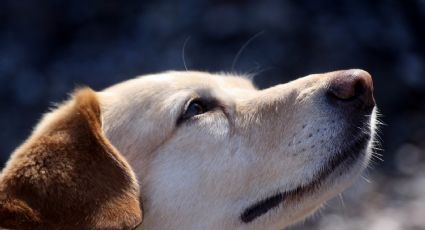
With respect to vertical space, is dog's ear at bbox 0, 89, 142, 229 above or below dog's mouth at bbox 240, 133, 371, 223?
above

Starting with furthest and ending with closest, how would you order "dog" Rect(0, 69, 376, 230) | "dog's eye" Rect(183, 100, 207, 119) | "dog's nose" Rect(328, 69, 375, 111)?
"dog's eye" Rect(183, 100, 207, 119), "dog's nose" Rect(328, 69, 375, 111), "dog" Rect(0, 69, 376, 230)

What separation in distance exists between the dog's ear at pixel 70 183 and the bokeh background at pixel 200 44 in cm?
495

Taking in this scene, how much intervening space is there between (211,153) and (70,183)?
0.73 metres

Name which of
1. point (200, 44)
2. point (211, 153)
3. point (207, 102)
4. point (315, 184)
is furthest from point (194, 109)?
point (200, 44)

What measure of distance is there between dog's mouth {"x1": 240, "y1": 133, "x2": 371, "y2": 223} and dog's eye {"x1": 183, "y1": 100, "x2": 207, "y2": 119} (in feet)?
1.83

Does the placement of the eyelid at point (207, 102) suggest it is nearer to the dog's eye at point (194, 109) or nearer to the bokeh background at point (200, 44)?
the dog's eye at point (194, 109)

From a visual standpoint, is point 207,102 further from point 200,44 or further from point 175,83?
point 200,44

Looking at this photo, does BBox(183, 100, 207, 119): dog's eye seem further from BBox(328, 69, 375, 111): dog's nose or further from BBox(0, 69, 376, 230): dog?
BBox(328, 69, 375, 111): dog's nose

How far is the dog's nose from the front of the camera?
12.3 feet

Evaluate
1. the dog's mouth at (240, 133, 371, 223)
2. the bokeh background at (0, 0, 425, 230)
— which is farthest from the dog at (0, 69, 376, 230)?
the bokeh background at (0, 0, 425, 230)

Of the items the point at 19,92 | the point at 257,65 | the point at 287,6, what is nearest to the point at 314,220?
the point at 257,65

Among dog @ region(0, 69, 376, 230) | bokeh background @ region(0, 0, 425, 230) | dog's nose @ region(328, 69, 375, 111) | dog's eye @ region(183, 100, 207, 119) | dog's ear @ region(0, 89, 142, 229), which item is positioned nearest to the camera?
dog's ear @ region(0, 89, 142, 229)

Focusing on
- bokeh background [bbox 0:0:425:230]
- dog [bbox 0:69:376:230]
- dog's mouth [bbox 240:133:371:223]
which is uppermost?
dog [bbox 0:69:376:230]

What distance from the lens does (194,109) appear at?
4.01m
